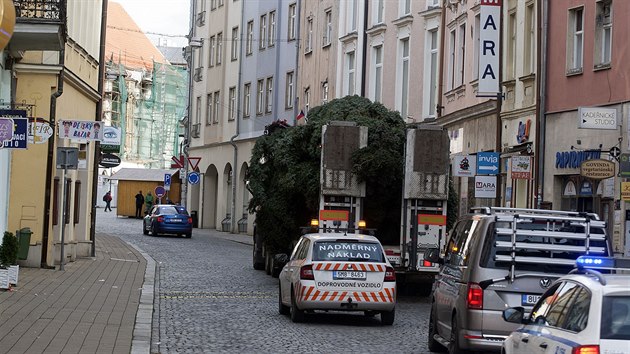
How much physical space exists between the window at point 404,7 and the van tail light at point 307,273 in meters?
26.0

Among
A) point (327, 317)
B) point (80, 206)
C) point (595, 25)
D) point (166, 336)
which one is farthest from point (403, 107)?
point (166, 336)

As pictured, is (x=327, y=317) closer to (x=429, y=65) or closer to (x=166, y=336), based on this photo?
(x=166, y=336)

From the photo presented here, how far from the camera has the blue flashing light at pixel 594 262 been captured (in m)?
10.1

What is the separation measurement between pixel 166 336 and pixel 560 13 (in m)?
16.5

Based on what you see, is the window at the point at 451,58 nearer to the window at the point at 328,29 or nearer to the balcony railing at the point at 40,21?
the window at the point at 328,29

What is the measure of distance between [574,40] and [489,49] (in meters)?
3.91

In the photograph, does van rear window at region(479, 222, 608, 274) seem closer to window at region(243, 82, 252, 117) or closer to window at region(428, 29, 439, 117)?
window at region(428, 29, 439, 117)

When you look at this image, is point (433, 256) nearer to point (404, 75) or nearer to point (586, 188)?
point (586, 188)

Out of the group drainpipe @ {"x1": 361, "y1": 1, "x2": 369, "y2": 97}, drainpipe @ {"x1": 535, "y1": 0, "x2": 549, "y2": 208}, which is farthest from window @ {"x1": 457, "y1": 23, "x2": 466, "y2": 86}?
drainpipe @ {"x1": 361, "y1": 1, "x2": 369, "y2": 97}

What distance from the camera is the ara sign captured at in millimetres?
33219

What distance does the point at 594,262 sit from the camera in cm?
1022

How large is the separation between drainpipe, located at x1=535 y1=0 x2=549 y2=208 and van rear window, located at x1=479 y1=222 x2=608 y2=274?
16691 millimetres

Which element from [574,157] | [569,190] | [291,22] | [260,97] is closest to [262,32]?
[260,97]

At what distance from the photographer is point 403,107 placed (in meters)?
44.4
